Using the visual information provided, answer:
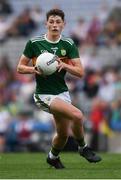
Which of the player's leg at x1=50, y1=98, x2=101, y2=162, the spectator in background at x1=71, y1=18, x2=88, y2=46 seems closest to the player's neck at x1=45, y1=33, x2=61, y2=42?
the player's leg at x1=50, y1=98, x2=101, y2=162

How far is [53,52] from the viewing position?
1094cm

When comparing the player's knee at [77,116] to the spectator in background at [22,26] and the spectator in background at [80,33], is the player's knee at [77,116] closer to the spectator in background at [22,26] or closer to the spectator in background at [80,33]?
the spectator in background at [80,33]

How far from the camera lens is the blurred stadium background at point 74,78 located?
64.2 ft

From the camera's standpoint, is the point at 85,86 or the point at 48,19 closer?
the point at 48,19

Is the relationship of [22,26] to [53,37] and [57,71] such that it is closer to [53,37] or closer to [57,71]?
[53,37]

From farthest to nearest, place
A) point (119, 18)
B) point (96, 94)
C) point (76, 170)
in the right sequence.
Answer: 1. point (119, 18)
2. point (96, 94)
3. point (76, 170)

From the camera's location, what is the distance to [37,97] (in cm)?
1101

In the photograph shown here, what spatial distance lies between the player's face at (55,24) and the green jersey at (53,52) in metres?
0.16

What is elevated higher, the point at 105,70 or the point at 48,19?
the point at 48,19

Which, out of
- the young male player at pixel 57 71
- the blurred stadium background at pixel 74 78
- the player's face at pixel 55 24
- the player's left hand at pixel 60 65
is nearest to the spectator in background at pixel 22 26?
the blurred stadium background at pixel 74 78

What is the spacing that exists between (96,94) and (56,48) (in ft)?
35.1

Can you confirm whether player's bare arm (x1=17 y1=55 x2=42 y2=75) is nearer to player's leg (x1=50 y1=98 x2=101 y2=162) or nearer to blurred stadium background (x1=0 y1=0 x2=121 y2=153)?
player's leg (x1=50 y1=98 x2=101 y2=162)

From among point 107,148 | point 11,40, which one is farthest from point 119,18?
point 107,148

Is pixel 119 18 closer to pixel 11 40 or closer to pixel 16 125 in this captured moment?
pixel 11 40
